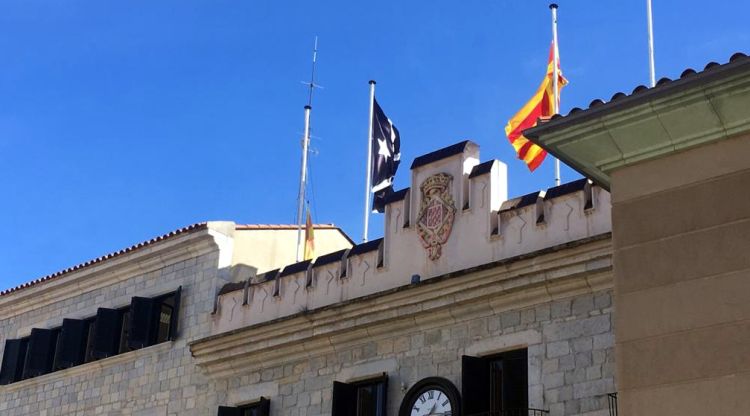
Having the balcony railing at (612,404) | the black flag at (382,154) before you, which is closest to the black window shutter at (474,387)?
the balcony railing at (612,404)

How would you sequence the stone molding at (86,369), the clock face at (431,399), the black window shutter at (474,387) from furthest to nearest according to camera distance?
1. the stone molding at (86,369)
2. the clock face at (431,399)
3. the black window shutter at (474,387)

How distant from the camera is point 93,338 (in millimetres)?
23125

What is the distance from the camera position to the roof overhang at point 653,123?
9859 mm

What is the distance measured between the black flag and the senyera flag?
3346 mm

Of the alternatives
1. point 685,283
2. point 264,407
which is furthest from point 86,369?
point 685,283

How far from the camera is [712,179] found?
32.9 ft

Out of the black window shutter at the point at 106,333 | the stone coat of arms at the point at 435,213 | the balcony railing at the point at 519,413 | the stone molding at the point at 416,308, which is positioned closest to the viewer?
the balcony railing at the point at 519,413

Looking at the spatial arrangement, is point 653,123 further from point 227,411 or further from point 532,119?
point 227,411

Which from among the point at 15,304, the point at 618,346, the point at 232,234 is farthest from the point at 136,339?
the point at 618,346

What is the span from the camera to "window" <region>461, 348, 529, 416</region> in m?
16.2

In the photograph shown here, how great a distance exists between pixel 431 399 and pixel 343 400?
1.67 m

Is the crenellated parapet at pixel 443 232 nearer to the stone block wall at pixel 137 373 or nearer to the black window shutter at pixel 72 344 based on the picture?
the stone block wall at pixel 137 373

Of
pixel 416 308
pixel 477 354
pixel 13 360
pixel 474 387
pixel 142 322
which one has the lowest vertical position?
pixel 474 387

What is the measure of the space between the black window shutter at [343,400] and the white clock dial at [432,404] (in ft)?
4.12
